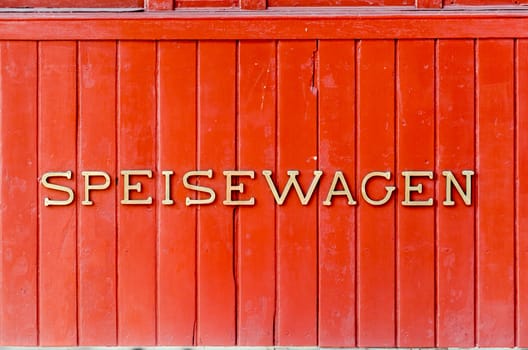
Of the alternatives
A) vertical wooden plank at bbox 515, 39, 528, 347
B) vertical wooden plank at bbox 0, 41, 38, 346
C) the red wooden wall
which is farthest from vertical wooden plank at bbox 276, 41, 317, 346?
vertical wooden plank at bbox 0, 41, 38, 346

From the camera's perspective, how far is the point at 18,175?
3312 millimetres

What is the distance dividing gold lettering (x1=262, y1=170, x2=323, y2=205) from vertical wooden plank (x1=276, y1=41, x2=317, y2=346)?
28 millimetres

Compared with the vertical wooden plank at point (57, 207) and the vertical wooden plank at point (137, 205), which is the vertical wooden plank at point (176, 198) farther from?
the vertical wooden plank at point (57, 207)

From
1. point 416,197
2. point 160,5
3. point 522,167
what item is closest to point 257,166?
point 416,197

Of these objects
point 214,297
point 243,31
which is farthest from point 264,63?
point 214,297

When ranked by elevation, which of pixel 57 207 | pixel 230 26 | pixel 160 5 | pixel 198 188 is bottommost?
pixel 57 207

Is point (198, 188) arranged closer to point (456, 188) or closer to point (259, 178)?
point (259, 178)

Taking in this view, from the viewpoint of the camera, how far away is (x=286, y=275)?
3.30 metres

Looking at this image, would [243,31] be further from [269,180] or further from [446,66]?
[446,66]

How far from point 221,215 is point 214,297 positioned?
460mm

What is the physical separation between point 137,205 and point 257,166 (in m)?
0.70

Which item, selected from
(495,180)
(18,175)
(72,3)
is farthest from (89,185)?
(495,180)

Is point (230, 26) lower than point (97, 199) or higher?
higher

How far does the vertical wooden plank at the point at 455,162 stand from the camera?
3258 mm
